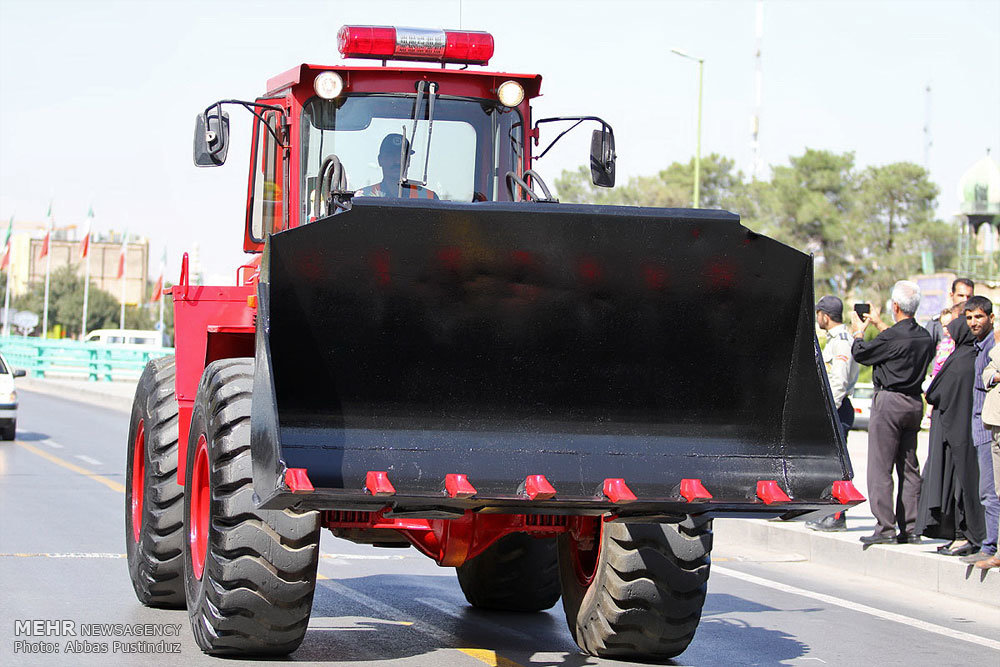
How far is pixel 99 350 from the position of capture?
1764 inches

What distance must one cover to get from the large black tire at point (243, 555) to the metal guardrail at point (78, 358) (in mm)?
36159

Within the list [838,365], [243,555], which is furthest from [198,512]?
[838,365]

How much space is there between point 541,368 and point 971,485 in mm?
5665

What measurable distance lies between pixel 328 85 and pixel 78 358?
144 ft

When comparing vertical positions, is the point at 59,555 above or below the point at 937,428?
below

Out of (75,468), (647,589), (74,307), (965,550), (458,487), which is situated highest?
(74,307)

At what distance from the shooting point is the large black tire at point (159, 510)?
7770 millimetres

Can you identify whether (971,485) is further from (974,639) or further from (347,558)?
(347,558)

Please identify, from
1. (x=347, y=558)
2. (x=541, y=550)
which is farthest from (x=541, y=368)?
(x=347, y=558)

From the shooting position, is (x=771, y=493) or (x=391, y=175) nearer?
(x=771, y=493)

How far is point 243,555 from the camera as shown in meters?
6.07

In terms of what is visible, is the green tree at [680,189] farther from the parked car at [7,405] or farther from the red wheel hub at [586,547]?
the red wheel hub at [586,547]

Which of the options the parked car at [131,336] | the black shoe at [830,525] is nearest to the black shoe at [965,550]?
the black shoe at [830,525]

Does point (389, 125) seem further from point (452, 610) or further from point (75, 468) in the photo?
point (75, 468)
